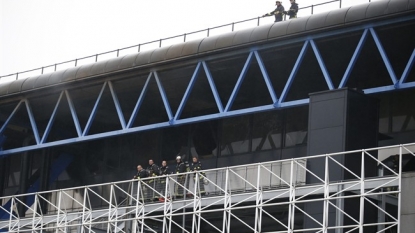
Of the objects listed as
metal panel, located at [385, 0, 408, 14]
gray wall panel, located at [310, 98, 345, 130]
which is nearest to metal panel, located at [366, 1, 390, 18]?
metal panel, located at [385, 0, 408, 14]

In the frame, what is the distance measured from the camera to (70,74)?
53.8 meters

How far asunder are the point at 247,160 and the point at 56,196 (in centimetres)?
1225

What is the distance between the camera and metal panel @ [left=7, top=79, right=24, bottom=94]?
56.0 metres

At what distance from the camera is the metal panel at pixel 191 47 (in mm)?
48594

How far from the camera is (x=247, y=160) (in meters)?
52.9

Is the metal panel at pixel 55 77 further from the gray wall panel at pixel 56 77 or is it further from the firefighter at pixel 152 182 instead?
the firefighter at pixel 152 182

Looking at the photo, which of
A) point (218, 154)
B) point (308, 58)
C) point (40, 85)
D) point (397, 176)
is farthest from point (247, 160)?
point (397, 176)

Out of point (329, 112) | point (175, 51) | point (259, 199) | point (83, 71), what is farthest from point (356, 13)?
point (83, 71)

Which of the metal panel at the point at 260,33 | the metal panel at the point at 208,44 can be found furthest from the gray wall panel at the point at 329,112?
the metal panel at the point at 208,44

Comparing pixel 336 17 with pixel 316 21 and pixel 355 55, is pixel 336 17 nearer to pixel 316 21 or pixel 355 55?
pixel 316 21

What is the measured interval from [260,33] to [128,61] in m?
7.62

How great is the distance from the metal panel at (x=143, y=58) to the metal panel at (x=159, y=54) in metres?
0.24

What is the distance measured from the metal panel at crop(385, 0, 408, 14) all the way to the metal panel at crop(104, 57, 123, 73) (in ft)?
46.5

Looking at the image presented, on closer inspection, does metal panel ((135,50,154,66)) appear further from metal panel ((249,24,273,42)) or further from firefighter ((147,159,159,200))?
metal panel ((249,24,273,42))
